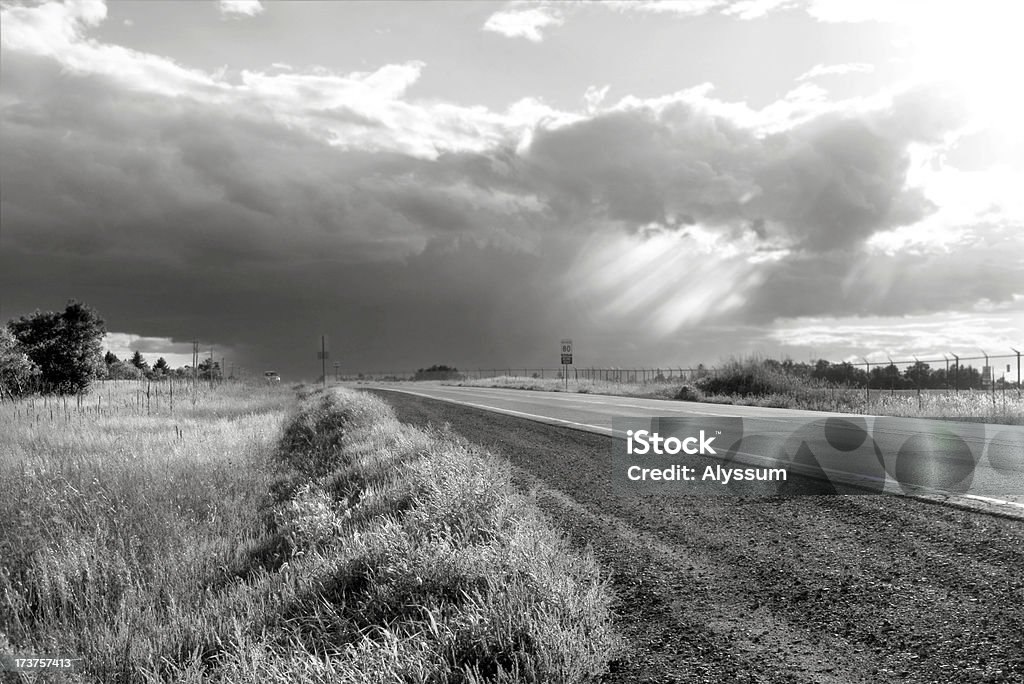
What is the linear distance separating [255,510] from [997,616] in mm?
8703

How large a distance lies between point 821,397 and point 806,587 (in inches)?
1000

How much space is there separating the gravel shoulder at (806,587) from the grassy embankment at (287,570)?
14.4 inches

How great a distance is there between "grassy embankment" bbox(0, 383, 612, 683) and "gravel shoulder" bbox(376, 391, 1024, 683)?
37cm

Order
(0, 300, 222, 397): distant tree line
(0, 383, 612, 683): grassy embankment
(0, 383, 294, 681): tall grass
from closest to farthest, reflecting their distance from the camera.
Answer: (0, 383, 612, 683): grassy embankment → (0, 383, 294, 681): tall grass → (0, 300, 222, 397): distant tree line

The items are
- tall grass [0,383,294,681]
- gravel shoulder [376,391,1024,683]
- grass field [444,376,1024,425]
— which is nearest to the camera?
gravel shoulder [376,391,1024,683]

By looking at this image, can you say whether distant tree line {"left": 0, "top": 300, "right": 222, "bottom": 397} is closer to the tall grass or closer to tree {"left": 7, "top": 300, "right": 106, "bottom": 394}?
tree {"left": 7, "top": 300, "right": 106, "bottom": 394}

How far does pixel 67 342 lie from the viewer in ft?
136

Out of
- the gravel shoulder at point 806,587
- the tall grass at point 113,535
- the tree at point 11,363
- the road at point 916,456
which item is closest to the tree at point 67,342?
the tree at point 11,363

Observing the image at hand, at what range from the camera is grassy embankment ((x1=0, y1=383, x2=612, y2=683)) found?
372 cm

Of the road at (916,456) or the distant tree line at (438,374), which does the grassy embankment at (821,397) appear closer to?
the road at (916,456)

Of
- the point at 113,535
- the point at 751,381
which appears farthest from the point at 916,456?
the point at 751,381

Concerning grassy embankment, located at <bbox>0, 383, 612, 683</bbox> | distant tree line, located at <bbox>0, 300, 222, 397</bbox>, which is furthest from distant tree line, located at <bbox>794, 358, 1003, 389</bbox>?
distant tree line, located at <bbox>0, 300, 222, 397</bbox>

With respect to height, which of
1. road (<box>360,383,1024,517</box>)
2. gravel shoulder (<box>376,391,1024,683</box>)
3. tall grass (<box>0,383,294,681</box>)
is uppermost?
road (<box>360,383,1024,517</box>)

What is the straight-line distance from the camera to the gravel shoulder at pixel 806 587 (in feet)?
11.4
